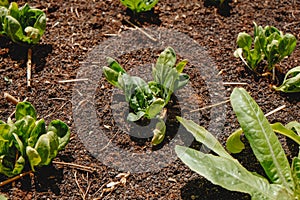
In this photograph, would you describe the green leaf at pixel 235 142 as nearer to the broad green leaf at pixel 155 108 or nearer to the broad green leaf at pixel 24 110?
the broad green leaf at pixel 155 108

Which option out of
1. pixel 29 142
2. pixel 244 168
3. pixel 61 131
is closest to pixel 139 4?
pixel 61 131

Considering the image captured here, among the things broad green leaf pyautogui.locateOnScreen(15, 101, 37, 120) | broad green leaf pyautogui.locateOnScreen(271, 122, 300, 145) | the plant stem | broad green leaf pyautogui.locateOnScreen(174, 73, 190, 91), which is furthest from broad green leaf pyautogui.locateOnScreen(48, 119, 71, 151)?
broad green leaf pyautogui.locateOnScreen(271, 122, 300, 145)

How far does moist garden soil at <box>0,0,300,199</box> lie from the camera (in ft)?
5.94

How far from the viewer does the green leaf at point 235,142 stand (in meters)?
1.83

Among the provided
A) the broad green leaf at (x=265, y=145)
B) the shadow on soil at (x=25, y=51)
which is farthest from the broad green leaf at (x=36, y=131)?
the broad green leaf at (x=265, y=145)

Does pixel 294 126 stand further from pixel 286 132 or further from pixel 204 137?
pixel 204 137

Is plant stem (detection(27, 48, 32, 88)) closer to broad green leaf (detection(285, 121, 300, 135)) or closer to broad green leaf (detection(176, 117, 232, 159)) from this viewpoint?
broad green leaf (detection(176, 117, 232, 159))

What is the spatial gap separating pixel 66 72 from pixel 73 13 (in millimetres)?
398

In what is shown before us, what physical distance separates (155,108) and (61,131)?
1.17 feet

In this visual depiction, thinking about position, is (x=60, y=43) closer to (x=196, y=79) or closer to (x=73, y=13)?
(x=73, y=13)

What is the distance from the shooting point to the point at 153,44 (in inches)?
90.7

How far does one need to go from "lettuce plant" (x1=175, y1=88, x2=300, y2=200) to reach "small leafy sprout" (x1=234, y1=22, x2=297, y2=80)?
34cm

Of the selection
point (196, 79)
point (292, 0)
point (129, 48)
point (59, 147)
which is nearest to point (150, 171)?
point (59, 147)

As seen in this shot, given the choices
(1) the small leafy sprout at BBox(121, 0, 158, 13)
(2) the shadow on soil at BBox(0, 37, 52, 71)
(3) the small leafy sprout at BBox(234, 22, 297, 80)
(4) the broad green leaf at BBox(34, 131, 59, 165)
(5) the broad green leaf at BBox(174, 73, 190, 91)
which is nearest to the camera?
(4) the broad green leaf at BBox(34, 131, 59, 165)
